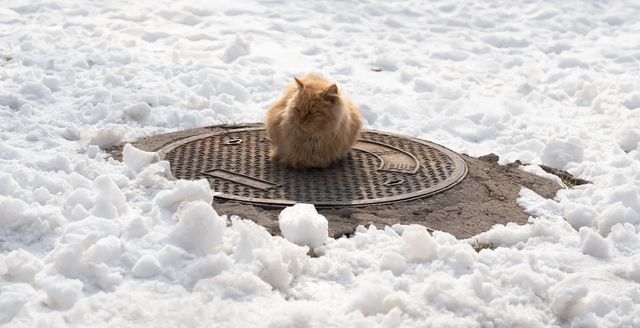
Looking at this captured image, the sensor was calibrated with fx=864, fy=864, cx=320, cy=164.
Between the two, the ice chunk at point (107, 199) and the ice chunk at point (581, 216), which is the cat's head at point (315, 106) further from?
the ice chunk at point (581, 216)

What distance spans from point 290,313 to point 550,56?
22.2ft

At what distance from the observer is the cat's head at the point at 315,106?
20.2 feet

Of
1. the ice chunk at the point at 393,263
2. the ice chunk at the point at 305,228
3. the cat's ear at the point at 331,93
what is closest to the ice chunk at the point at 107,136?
the cat's ear at the point at 331,93

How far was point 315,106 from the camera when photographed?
615 cm

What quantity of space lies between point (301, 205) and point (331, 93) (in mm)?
1338

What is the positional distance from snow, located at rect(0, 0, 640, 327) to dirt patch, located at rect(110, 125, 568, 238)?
0.55 feet

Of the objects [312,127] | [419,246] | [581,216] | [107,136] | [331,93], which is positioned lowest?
[107,136]

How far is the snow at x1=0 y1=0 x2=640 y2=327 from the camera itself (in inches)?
164

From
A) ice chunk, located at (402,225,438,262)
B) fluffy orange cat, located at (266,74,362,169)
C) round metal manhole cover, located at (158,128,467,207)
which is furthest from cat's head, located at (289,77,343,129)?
ice chunk, located at (402,225,438,262)

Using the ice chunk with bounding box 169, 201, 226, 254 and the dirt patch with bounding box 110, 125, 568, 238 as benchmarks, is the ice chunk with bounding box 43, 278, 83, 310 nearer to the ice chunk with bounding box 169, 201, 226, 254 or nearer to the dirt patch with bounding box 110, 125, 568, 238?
the ice chunk with bounding box 169, 201, 226, 254

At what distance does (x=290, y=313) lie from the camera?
4.00 meters

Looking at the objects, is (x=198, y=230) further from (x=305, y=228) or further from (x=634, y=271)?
(x=634, y=271)

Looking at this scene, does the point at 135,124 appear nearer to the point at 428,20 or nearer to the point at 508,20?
the point at 428,20

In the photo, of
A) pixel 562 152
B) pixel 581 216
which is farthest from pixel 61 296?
pixel 562 152
